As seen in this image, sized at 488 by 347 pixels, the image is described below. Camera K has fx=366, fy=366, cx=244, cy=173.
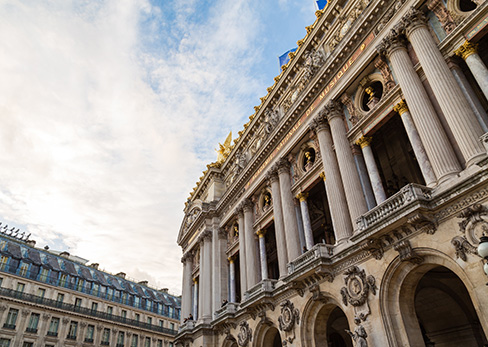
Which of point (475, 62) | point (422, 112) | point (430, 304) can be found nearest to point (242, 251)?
point (430, 304)

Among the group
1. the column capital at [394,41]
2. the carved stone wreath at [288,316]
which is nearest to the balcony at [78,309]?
the carved stone wreath at [288,316]

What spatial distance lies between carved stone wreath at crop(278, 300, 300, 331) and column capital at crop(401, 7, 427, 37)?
50.7 feet

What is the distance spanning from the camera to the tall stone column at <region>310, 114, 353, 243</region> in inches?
751

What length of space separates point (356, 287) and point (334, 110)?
10.1 meters

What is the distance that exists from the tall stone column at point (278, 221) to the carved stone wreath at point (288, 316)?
91.2 inches

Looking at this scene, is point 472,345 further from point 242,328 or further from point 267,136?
point 267,136

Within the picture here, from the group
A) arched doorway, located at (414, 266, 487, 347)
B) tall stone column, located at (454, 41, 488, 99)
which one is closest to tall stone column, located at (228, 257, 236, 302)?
arched doorway, located at (414, 266, 487, 347)

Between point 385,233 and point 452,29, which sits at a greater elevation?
point 452,29

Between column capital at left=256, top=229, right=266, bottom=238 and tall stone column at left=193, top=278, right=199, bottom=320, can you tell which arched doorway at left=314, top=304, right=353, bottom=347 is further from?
tall stone column at left=193, top=278, right=199, bottom=320

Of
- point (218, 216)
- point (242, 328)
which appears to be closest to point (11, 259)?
point (218, 216)

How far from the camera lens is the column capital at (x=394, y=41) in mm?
17641

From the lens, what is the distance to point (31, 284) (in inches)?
1912

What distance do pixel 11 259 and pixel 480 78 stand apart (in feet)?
181

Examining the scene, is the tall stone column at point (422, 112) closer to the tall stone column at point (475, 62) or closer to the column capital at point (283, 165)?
the tall stone column at point (475, 62)
